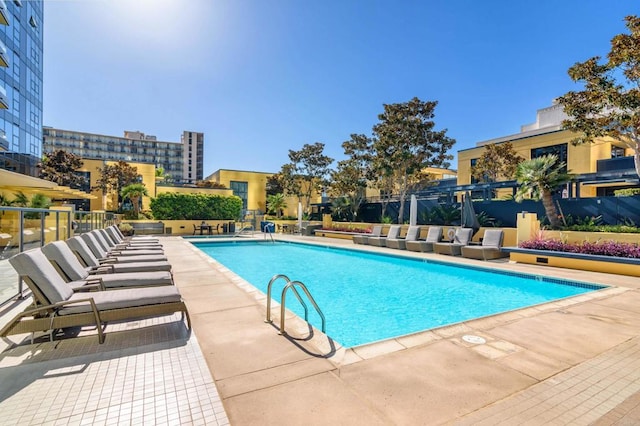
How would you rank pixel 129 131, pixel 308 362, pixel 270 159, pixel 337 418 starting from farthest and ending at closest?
pixel 129 131, pixel 270 159, pixel 308 362, pixel 337 418

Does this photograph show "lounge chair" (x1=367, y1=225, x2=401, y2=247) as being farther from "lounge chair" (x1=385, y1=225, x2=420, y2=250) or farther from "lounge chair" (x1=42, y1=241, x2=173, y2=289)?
"lounge chair" (x1=42, y1=241, x2=173, y2=289)

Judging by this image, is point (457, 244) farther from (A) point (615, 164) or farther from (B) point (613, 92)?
(A) point (615, 164)

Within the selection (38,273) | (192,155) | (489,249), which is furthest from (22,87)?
(192,155)

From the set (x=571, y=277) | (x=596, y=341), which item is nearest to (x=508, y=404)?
(x=596, y=341)

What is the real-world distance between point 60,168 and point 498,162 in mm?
33637

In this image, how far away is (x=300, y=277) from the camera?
8.90 metres

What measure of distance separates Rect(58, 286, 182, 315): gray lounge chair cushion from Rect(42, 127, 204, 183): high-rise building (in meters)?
78.0

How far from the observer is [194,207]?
2222 centimetres

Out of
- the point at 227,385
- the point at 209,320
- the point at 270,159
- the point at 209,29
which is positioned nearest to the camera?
the point at 227,385

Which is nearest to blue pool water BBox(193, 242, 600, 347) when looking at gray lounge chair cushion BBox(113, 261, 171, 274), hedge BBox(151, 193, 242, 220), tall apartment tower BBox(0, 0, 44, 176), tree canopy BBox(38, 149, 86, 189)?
gray lounge chair cushion BBox(113, 261, 171, 274)

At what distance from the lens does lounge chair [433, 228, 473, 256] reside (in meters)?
11.4

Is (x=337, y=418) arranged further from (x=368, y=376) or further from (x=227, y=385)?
(x=227, y=385)

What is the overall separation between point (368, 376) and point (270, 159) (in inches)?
1343

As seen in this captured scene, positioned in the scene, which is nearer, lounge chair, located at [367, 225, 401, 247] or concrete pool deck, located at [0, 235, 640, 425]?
concrete pool deck, located at [0, 235, 640, 425]
